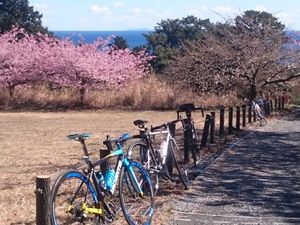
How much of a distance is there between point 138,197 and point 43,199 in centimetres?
162

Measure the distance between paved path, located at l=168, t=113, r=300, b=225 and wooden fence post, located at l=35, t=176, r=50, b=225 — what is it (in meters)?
1.85

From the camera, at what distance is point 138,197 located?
231 inches

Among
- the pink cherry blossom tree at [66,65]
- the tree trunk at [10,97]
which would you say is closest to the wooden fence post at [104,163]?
the pink cherry blossom tree at [66,65]

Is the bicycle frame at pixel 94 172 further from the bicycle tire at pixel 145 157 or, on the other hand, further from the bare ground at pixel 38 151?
the bare ground at pixel 38 151

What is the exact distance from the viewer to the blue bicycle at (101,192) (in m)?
4.90

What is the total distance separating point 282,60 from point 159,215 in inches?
812

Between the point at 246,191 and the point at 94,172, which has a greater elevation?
the point at 94,172

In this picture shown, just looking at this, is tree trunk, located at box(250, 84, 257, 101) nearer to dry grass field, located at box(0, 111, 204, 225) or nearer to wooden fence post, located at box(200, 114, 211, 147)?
dry grass field, located at box(0, 111, 204, 225)

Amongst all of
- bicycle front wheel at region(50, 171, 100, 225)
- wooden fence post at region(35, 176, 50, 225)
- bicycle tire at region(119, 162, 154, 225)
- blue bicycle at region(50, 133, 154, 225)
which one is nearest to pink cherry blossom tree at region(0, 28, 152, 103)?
bicycle tire at region(119, 162, 154, 225)

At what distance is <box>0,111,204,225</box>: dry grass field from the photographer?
686 cm

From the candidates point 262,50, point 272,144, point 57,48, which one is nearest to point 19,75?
point 57,48

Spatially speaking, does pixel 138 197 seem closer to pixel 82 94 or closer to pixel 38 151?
pixel 38 151

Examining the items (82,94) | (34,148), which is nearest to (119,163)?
(34,148)

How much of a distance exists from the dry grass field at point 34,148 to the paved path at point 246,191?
1.99m
